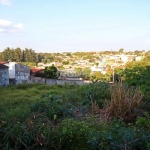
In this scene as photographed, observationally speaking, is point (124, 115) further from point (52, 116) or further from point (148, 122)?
point (52, 116)

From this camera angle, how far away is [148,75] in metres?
5.53

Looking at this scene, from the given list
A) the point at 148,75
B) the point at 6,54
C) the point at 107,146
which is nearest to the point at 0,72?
the point at 148,75

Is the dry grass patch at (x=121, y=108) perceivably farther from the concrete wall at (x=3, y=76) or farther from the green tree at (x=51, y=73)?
the green tree at (x=51, y=73)

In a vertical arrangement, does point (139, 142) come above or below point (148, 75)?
below

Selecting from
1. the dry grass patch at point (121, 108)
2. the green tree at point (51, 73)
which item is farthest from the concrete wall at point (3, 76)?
the dry grass patch at point (121, 108)

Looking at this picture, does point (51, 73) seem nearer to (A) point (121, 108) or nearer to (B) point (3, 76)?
(B) point (3, 76)

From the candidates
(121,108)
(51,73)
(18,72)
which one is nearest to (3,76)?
(51,73)

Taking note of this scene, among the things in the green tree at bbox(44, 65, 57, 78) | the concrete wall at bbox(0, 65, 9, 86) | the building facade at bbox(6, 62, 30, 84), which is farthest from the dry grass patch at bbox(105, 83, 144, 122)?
the building facade at bbox(6, 62, 30, 84)

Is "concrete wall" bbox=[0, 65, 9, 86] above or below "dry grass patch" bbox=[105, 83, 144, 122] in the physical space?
below

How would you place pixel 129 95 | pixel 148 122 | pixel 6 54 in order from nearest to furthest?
pixel 148 122 → pixel 129 95 → pixel 6 54

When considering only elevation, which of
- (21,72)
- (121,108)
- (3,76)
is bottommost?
(21,72)

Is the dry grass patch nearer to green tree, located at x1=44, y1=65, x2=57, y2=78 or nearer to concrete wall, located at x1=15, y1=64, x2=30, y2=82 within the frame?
green tree, located at x1=44, y1=65, x2=57, y2=78

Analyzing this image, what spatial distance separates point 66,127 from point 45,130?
0.22 metres

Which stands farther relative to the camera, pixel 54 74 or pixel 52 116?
pixel 54 74
